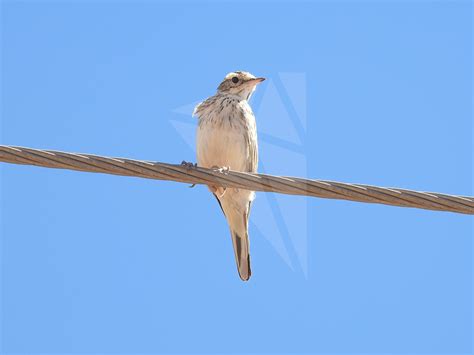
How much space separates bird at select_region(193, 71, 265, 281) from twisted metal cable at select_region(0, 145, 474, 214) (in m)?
2.37

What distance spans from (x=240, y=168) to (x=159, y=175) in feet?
10.0

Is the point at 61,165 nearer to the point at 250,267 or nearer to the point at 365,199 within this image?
the point at 365,199

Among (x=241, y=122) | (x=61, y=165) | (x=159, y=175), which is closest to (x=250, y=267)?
(x=241, y=122)

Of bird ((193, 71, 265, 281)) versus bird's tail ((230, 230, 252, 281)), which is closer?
bird ((193, 71, 265, 281))

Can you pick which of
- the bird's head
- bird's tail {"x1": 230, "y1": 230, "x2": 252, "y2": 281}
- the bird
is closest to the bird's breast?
the bird

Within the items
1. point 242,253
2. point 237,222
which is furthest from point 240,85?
point 242,253

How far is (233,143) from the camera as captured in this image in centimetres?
952

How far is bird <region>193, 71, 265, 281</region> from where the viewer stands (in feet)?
31.3

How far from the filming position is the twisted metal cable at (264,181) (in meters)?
6.30

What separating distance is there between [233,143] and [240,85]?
1002 millimetres

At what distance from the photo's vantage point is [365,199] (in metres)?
6.49

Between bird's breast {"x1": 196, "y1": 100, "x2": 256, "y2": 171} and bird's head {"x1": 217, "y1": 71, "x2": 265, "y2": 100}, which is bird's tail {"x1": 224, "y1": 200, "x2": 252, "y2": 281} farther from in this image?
bird's head {"x1": 217, "y1": 71, "x2": 265, "y2": 100}

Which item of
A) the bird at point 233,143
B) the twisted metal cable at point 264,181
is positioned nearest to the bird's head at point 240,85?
the bird at point 233,143

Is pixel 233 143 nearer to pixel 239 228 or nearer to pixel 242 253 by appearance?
pixel 239 228
